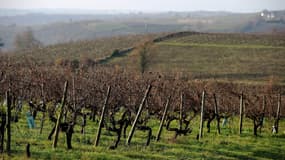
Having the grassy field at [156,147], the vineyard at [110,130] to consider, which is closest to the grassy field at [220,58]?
the vineyard at [110,130]

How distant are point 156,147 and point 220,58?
53.3 m

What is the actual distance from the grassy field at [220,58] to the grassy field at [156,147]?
35.0 meters

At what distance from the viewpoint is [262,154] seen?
16828 millimetres

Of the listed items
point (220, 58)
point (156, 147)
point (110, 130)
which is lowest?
point (220, 58)

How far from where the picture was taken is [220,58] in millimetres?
Answer: 66875

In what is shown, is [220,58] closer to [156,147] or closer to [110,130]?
[156,147]

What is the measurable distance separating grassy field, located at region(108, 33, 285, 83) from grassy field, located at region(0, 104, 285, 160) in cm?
3498

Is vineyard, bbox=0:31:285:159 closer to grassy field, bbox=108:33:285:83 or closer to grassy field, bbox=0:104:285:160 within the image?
grassy field, bbox=0:104:285:160

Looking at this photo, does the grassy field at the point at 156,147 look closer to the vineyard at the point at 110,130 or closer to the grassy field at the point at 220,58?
the vineyard at the point at 110,130

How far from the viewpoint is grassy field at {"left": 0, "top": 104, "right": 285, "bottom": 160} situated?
12352 mm

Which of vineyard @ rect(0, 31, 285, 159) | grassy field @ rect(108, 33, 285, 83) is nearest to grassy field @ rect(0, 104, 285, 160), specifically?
vineyard @ rect(0, 31, 285, 159)

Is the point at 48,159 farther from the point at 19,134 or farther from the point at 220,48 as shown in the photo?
the point at 220,48

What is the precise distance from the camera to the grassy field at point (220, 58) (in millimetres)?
57844

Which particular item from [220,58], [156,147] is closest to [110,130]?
[156,147]
